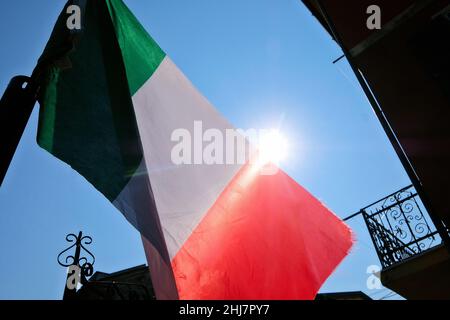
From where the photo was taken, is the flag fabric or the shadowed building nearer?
the flag fabric

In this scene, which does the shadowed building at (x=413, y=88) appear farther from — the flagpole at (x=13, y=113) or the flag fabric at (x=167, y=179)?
the flagpole at (x=13, y=113)

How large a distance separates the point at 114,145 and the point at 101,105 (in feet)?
1.28

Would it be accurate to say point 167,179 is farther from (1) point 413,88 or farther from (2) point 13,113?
(1) point 413,88

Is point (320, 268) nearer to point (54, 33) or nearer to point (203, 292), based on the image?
point (203, 292)

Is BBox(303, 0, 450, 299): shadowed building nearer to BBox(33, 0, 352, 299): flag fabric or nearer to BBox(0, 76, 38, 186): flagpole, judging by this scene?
BBox(33, 0, 352, 299): flag fabric

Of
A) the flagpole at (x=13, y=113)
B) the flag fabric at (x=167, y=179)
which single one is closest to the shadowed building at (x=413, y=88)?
the flag fabric at (x=167, y=179)

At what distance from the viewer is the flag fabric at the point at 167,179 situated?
256 cm

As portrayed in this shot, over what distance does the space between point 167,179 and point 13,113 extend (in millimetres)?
1134

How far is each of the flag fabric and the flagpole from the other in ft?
0.43

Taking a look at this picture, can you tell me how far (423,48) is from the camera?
4.70m

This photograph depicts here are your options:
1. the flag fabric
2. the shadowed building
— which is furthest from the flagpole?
the shadowed building

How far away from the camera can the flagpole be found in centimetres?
204

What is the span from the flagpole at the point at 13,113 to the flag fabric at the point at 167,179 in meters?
0.13

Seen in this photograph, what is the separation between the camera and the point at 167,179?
9.02ft
